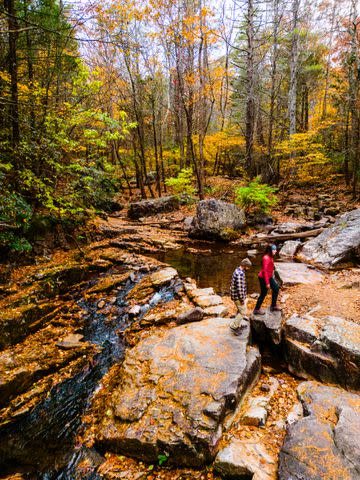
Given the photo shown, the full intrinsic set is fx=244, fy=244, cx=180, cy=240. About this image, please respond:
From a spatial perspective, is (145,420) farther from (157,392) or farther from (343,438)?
(343,438)

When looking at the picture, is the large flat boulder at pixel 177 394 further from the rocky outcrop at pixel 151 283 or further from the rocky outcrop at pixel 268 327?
the rocky outcrop at pixel 151 283

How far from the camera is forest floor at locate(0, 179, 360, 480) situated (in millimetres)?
3213

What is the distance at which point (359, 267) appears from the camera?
781 centimetres

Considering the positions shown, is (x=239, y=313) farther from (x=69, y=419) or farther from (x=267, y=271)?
(x=69, y=419)

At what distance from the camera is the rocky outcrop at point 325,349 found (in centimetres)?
380

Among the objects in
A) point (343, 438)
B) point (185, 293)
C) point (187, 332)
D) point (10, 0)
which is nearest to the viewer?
point (343, 438)

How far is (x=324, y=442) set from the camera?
2857mm

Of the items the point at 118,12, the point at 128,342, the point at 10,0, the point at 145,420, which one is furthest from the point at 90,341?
the point at 118,12

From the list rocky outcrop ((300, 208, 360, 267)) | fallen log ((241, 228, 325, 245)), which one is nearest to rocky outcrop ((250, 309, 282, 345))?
rocky outcrop ((300, 208, 360, 267))

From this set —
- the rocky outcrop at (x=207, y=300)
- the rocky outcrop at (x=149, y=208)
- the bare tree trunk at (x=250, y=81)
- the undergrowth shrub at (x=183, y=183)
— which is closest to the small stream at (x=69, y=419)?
the rocky outcrop at (x=207, y=300)

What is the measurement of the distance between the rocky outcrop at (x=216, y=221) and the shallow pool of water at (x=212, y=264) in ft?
2.39

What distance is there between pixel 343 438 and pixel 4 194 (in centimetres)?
814

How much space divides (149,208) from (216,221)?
223 inches

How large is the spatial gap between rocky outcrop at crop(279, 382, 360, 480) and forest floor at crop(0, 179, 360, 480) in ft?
0.94
